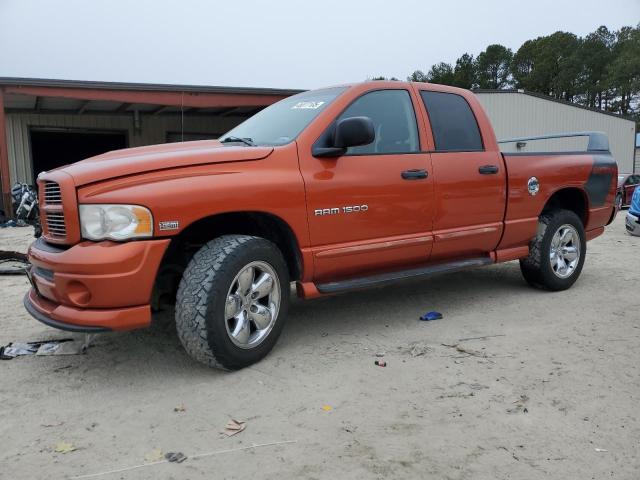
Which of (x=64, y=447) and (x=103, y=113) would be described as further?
(x=103, y=113)

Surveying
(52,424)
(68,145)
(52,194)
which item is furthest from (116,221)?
(68,145)

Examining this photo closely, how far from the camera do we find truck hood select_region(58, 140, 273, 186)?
305 cm

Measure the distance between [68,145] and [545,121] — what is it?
21.3 metres

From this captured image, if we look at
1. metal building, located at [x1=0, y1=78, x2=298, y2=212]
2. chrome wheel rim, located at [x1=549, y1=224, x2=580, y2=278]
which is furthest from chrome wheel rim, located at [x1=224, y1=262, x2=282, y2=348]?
metal building, located at [x1=0, y1=78, x2=298, y2=212]

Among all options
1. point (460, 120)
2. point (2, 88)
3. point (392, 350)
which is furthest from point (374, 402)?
point (2, 88)

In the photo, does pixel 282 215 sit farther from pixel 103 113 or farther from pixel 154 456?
pixel 103 113

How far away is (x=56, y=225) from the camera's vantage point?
321cm

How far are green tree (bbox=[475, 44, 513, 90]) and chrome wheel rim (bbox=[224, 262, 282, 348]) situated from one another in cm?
8832

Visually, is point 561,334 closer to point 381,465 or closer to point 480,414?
point 480,414

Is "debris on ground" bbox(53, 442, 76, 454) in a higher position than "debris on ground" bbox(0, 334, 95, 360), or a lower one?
lower

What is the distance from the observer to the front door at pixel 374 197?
3.67 metres

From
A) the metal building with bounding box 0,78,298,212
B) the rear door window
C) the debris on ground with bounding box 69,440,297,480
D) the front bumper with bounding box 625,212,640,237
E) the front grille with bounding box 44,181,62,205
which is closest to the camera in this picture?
the debris on ground with bounding box 69,440,297,480

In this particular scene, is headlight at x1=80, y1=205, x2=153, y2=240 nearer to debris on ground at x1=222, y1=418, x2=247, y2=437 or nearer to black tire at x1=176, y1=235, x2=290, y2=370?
black tire at x1=176, y1=235, x2=290, y2=370

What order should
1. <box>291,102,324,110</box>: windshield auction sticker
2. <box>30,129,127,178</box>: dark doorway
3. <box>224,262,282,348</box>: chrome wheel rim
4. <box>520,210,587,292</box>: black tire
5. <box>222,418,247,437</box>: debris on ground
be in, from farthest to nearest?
1. <box>30,129,127,178</box>: dark doorway
2. <box>520,210,587,292</box>: black tire
3. <box>291,102,324,110</box>: windshield auction sticker
4. <box>224,262,282,348</box>: chrome wheel rim
5. <box>222,418,247,437</box>: debris on ground
